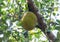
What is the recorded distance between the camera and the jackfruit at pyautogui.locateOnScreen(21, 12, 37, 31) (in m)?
1.31

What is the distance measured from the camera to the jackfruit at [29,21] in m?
1.31

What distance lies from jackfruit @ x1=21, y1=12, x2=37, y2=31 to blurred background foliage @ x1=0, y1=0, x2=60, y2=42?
67mm

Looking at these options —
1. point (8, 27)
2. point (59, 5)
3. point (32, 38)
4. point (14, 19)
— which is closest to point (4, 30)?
point (8, 27)

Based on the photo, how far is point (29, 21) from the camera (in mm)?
1334

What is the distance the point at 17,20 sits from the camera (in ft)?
4.81

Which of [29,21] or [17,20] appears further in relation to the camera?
[17,20]

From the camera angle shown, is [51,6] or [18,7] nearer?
[18,7]

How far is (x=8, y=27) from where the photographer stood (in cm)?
130

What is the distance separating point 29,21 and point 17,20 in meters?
0.16

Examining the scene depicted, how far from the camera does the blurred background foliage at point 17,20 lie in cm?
130

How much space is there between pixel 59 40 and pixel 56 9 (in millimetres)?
707

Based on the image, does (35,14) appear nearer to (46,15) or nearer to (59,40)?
(59,40)

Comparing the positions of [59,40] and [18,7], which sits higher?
[18,7]

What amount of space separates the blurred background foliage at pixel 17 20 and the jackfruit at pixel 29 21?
2.6 inches
